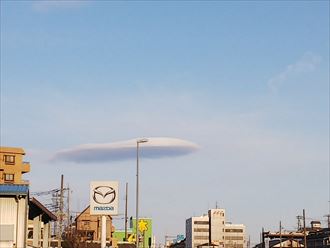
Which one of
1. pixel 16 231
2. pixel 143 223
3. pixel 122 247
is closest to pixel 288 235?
pixel 143 223

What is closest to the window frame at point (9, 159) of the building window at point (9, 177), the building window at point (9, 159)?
the building window at point (9, 159)

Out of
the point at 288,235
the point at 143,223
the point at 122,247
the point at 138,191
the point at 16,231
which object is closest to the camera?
the point at 16,231

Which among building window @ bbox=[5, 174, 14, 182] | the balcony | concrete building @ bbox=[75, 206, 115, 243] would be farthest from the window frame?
concrete building @ bbox=[75, 206, 115, 243]

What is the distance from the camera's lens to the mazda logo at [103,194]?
103ft

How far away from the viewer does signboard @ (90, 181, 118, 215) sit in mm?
31188

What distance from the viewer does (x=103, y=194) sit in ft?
103

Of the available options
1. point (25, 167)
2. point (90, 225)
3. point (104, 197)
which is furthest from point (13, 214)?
point (90, 225)

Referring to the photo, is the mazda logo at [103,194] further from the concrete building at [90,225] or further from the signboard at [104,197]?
the concrete building at [90,225]

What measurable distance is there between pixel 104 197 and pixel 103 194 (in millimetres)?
160

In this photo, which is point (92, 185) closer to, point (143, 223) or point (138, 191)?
point (138, 191)

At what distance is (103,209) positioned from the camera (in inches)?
1230

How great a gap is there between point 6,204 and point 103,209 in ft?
39.0

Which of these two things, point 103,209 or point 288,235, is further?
point 288,235

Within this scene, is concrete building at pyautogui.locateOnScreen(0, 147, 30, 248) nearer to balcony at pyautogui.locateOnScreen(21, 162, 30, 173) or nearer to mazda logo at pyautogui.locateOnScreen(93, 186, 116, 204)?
mazda logo at pyautogui.locateOnScreen(93, 186, 116, 204)
